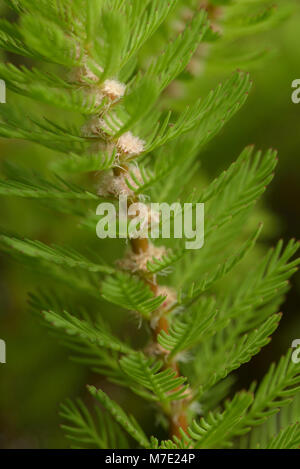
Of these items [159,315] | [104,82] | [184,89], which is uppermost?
[184,89]

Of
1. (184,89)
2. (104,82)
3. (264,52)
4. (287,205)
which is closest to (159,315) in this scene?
A: (104,82)

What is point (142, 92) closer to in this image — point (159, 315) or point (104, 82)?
point (104, 82)

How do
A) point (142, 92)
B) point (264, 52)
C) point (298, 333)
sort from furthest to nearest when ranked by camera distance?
point (298, 333) → point (264, 52) → point (142, 92)

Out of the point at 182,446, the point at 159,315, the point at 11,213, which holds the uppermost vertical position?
the point at 11,213

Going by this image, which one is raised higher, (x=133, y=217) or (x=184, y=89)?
(x=184, y=89)

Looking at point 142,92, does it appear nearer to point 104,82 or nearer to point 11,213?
point 104,82

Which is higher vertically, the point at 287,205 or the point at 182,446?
the point at 287,205

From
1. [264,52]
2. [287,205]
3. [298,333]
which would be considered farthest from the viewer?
[287,205]

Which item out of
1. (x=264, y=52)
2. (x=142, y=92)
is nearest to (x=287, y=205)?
(x=264, y=52)
